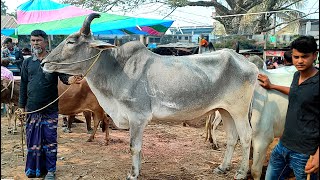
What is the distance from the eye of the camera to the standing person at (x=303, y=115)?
264 cm

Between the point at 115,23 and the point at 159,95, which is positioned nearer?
the point at 159,95

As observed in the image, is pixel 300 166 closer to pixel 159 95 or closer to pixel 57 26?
pixel 159 95

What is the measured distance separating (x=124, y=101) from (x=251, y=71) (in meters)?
1.86

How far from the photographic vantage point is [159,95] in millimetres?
4488

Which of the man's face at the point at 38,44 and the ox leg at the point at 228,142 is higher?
the man's face at the point at 38,44

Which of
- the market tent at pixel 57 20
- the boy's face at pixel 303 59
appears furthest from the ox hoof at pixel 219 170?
the market tent at pixel 57 20

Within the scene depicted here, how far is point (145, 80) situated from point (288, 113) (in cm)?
208

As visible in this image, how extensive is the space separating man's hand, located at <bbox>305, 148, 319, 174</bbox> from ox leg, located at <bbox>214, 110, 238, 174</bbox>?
106 inches

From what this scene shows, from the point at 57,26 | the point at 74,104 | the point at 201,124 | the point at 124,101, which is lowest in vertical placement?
the point at 201,124

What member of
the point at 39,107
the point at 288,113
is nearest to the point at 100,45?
the point at 39,107

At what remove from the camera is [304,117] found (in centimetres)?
272

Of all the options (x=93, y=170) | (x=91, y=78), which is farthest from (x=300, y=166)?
(x=93, y=170)

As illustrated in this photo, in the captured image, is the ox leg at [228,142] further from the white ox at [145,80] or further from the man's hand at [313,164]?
the man's hand at [313,164]

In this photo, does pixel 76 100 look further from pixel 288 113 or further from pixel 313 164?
pixel 313 164
